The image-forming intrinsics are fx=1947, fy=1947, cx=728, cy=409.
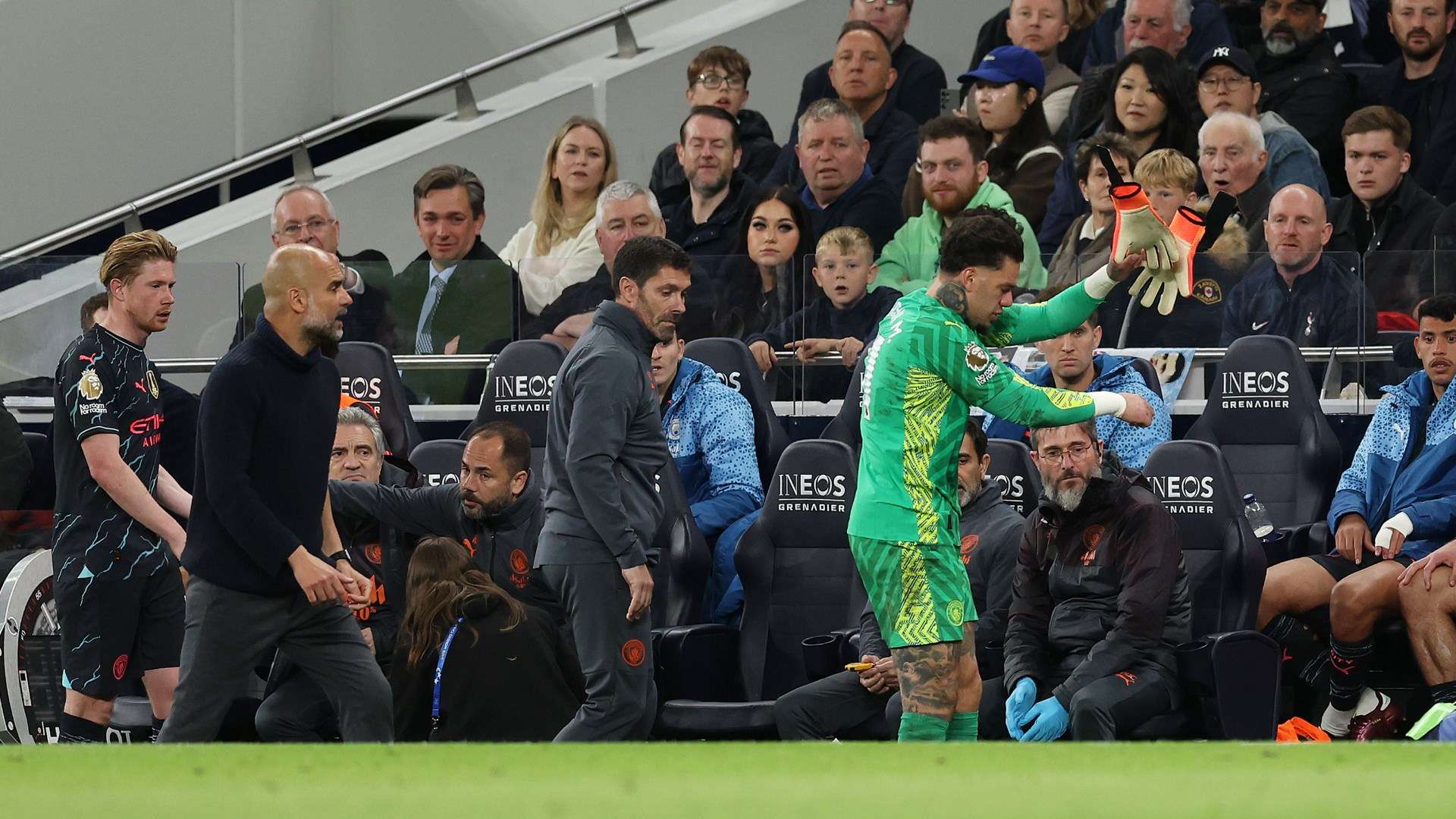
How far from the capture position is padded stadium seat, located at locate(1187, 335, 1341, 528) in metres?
7.21

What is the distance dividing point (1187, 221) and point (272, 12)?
7.85 metres

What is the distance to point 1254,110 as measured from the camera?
8.82 metres

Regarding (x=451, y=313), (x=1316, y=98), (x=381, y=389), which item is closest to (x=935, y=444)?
(x=381, y=389)

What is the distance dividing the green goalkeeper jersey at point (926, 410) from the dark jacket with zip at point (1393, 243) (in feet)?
8.43

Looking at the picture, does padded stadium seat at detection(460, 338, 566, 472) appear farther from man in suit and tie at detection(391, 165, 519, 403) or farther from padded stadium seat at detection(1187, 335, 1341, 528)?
padded stadium seat at detection(1187, 335, 1341, 528)

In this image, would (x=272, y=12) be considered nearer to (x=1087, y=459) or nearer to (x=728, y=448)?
(x=728, y=448)

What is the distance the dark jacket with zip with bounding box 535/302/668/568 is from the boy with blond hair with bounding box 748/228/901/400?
5.60 feet

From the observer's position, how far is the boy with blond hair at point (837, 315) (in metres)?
7.68

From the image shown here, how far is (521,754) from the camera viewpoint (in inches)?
125

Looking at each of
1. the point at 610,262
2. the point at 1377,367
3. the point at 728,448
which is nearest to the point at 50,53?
the point at 610,262

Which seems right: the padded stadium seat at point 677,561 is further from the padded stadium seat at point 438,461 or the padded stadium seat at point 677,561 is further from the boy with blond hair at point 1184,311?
the boy with blond hair at point 1184,311

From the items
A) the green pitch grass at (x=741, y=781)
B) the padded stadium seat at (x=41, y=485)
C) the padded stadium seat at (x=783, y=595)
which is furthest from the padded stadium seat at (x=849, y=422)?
the green pitch grass at (x=741, y=781)

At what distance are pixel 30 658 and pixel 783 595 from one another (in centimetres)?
271

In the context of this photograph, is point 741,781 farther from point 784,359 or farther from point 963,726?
point 784,359
